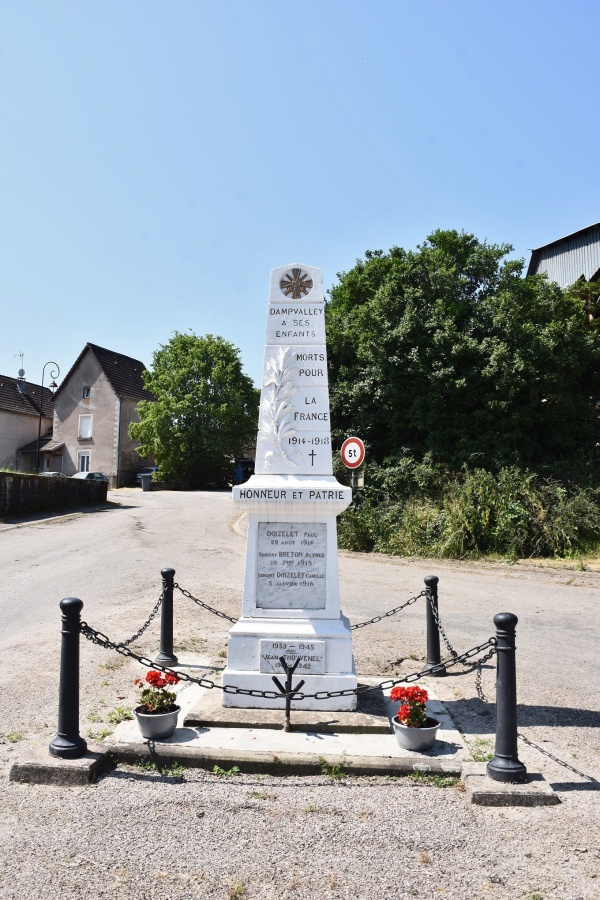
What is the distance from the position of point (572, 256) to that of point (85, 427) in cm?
3298

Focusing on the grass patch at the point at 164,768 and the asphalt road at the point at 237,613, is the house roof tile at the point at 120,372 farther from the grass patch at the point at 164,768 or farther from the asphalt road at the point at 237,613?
the grass patch at the point at 164,768

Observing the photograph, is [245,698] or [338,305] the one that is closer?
[245,698]

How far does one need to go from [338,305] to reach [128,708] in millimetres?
21354

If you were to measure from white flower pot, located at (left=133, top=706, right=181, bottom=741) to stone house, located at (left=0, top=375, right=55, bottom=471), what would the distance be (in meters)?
45.4

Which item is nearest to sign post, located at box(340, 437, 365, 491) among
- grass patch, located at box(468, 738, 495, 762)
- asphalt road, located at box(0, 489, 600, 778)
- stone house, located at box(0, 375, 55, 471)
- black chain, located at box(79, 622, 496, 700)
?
asphalt road, located at box(0, 489, 600, 778)

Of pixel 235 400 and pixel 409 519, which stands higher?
pixel 235 400

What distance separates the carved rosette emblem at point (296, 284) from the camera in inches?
258

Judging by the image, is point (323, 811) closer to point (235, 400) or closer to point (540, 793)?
point (540, 793)

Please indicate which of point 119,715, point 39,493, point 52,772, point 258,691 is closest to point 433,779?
point 258,691

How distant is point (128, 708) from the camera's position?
5.87 metres

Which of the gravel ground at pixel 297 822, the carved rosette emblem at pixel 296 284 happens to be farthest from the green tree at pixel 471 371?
the carved rosette emblem at pixel 296 284

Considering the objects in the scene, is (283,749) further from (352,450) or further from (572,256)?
(572,256)

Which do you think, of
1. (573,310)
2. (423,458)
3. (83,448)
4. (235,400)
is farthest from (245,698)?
(83,448)

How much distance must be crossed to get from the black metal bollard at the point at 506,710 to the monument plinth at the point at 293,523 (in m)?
1.56
